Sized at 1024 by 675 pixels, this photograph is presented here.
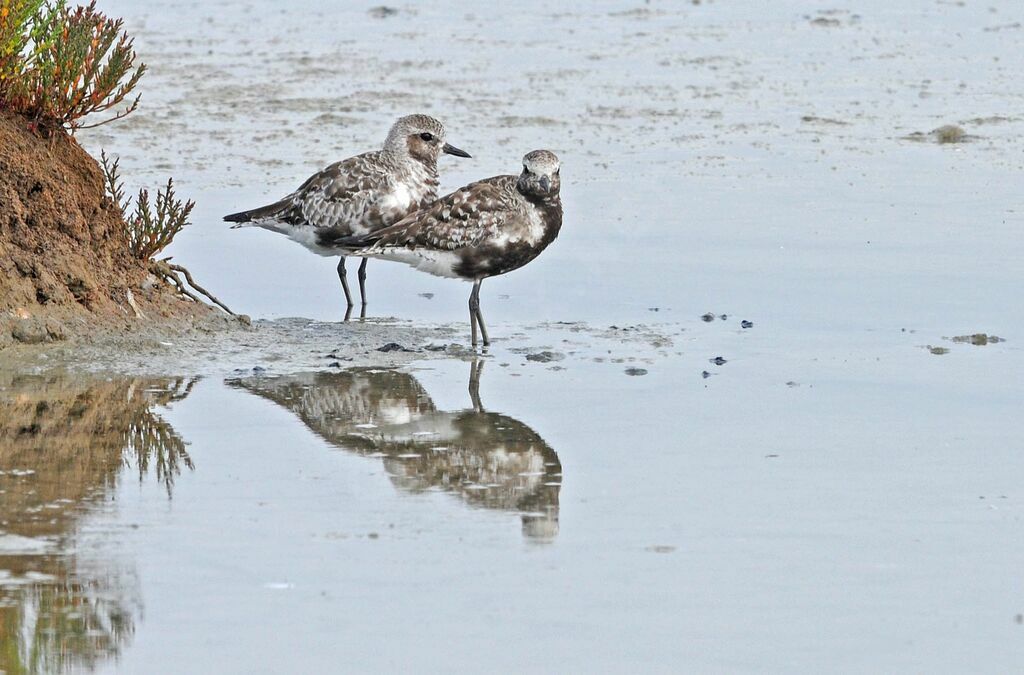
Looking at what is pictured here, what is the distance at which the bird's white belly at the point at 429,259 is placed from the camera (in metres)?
12.0

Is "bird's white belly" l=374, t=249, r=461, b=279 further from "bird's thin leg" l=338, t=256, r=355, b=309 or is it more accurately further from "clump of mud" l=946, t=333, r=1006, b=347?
"clump of mud" l=946, t=333, r=1006, b=347

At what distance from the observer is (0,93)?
1070 cm

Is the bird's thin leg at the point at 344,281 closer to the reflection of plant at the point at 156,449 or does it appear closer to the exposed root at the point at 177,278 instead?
the exposed root at the point at 177,278

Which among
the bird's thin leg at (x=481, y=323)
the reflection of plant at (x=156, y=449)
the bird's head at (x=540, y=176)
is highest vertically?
the bird's head at (x=540, y=176)

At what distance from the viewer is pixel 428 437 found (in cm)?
909

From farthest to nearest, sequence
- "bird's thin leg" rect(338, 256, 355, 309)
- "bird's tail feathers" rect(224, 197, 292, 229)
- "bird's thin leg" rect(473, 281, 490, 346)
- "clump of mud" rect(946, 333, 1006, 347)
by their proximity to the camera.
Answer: "bird's tail feathers" rect(224, 197, 292, 229), "bird's thin leg" rect(338, 256, 355, 309), "bird's thin leg" rect(473, 281, 490, 346), "clump of mud" rect(946, 333, 1006, 347)

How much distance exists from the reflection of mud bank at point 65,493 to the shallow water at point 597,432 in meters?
0.02

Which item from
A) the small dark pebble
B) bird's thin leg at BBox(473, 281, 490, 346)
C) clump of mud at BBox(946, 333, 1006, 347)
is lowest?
the small dark pebble

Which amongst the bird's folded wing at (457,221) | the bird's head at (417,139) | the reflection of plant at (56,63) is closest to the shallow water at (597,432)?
the bird's folded wing at (457,221)

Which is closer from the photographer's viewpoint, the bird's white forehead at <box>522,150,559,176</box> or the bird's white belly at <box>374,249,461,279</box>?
the bird's white forehead at <box>522,150,559,176</box>

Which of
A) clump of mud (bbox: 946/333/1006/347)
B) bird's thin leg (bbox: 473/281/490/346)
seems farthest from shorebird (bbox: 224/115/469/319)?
clump of mud (bbox: 946/333/1006/347)

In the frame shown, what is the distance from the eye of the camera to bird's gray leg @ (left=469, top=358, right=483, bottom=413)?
9836 millimetres

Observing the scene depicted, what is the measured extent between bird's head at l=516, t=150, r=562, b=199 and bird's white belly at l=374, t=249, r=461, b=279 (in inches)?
25.8

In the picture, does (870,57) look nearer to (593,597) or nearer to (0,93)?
(0,93)
